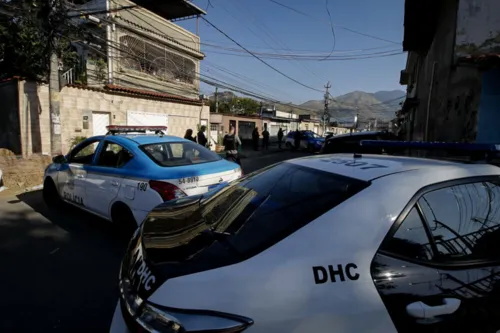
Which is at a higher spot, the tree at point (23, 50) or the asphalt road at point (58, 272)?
the tree at point (23, 50)

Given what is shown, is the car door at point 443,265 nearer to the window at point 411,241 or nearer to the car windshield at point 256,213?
the window at point 411,241

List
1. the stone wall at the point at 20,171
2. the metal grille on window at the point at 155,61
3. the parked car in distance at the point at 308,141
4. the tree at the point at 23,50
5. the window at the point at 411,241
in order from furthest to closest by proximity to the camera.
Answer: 1. the parked car in distance at the point at 308,141
2. the metal grille on window at the point at 155,61
3. the tree at the point at 23,50
4. the stone wall at the point at 20,171
5. the window at the point at 411,241

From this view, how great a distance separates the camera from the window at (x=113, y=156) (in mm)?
4215

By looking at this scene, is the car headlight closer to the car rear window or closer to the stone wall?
the car rear window

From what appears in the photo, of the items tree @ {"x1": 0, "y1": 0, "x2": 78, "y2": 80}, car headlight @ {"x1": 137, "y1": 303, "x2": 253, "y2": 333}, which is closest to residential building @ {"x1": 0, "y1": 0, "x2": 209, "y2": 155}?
tree @ {"x1": 0, "y1": 0, "x2": 78, "y2": 80}

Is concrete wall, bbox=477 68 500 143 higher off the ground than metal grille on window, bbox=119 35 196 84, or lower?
lower

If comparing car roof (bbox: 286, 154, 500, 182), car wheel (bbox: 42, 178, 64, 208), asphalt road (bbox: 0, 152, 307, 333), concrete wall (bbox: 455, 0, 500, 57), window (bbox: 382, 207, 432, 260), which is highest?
concrete wall (bbox: 455, 0, 500, 57)

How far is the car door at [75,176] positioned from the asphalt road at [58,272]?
16.6 inches

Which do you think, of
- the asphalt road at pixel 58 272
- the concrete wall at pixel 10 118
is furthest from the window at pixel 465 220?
the concrete wall at pixel 10 118

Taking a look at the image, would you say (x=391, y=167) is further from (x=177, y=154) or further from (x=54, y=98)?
(x=54, y=98)

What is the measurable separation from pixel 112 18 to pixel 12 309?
17664 mm

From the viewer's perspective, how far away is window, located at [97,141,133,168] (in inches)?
166

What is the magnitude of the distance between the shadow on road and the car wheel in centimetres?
31

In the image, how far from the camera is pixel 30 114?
35.9 ft
